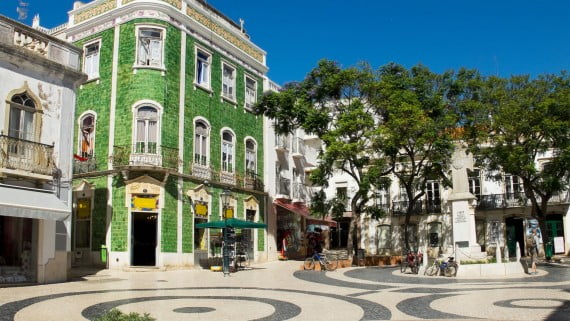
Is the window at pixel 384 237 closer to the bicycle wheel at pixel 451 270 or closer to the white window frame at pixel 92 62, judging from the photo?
the bicycle wheel at pixel 451 270

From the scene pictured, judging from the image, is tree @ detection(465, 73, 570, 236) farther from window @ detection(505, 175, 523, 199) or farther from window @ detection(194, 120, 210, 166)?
window @ detection(194, 120, 210, 166)

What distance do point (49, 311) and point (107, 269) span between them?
12292 millimetres

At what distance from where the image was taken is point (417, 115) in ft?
84.0

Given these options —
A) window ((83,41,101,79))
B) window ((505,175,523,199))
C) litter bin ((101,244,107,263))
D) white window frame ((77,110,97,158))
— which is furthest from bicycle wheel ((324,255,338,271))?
window ((505,175,523,199))

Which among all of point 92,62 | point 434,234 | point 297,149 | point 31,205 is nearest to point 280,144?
point 297,149

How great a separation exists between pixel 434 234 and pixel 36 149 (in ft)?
95.4

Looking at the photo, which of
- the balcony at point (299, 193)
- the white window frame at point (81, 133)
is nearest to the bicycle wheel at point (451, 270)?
the balcony at point (299, 193)

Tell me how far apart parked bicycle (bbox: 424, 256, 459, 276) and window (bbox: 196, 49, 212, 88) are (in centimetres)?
1401

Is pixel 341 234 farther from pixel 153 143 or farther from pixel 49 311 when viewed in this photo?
pixel 49 311

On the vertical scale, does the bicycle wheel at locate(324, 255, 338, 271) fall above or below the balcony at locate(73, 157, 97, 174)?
below

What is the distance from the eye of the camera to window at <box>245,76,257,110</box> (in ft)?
103

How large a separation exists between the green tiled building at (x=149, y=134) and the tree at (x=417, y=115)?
8.20 m

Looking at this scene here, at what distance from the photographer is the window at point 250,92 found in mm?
31344

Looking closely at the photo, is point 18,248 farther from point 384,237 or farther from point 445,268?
point 384,237
